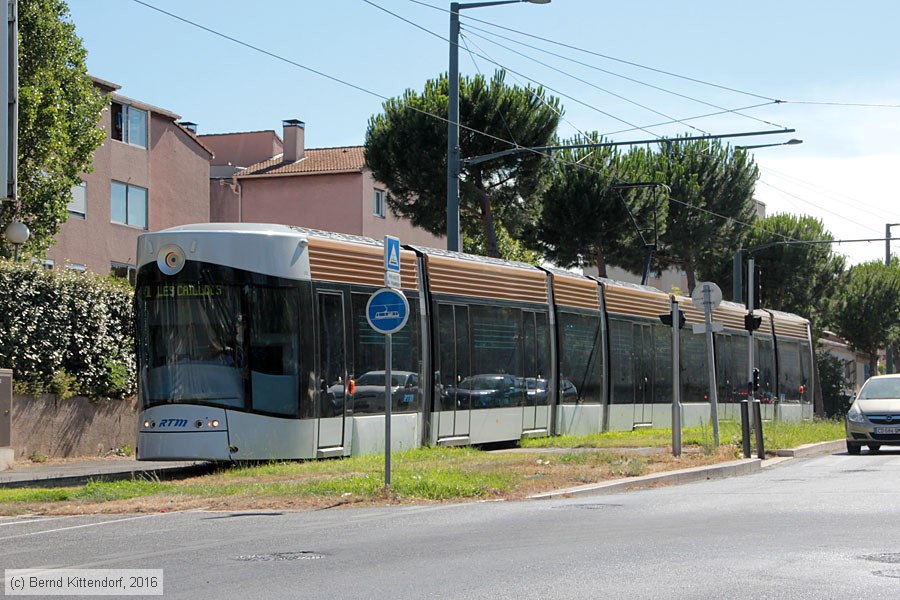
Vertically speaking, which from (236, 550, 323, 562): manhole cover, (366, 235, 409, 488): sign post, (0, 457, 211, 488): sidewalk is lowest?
(0, 457, 211, 488): sidewalk

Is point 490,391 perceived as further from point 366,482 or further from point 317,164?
point 317,164

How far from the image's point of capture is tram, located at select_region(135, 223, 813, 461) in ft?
54.7

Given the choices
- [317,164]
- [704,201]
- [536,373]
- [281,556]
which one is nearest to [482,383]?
[536,373]

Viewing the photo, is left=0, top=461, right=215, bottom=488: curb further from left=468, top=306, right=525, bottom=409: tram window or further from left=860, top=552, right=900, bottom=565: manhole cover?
left=860, top=552, right=900, bottom=565: manhole cover

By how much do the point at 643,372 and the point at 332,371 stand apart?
12.6m

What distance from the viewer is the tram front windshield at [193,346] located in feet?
54.5

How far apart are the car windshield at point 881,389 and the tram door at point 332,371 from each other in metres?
12.0

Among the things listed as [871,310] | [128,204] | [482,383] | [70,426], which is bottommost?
[70,426]

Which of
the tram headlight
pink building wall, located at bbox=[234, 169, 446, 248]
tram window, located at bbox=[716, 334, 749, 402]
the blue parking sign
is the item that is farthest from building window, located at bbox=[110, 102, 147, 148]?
the blue parking sign

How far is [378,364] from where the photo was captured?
730 inches

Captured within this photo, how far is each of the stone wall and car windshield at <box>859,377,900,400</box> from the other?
14325 mm

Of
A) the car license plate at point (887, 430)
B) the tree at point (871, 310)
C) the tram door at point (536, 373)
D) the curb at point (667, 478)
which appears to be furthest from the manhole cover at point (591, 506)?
the tree at point (871, 310)

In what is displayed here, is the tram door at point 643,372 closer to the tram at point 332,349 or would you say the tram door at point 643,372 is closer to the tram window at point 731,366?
the tram at point 332,349

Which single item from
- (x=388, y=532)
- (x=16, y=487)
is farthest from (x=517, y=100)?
(x=388, y=532)
